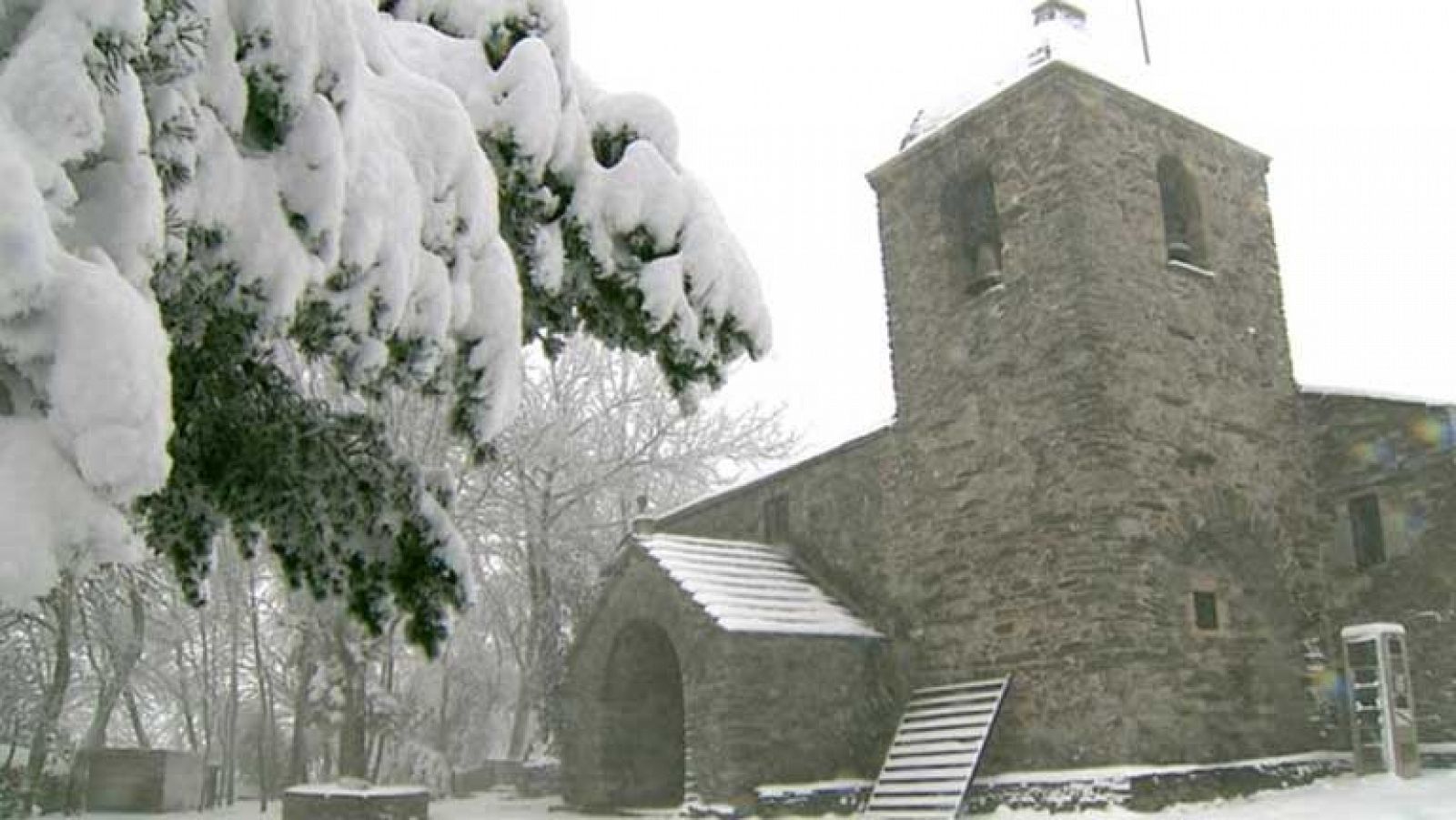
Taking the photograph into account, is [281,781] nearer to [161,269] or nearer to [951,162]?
[951,162]

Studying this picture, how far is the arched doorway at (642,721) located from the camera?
1783cm

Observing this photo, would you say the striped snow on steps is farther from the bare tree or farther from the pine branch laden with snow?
the pine branch laden with snow

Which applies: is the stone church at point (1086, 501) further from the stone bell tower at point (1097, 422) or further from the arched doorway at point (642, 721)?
the arched doorway at point (642, 721)

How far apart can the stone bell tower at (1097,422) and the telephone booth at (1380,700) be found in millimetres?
662

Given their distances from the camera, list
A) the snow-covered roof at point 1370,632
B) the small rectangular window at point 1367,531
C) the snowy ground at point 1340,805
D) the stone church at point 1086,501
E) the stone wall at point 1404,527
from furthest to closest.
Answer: the small rectangular window at point 1367,531
the stone wall at point 1404,527
the snow-covered roof at point 1370,632
the stone church at point 1086,501
the snowy ground at point 1340,805

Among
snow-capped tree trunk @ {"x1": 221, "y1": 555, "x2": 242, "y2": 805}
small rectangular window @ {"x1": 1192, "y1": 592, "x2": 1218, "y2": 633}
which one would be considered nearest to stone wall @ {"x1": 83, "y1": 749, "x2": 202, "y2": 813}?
snow-capped tree trunk @ {"x1": 221, "y1": 555, "x2": 242, "y2": 805}

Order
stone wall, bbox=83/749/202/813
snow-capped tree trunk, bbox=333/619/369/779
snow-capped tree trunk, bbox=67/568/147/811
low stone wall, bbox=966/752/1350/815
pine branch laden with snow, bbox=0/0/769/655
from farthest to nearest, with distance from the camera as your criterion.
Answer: stone wall, bbox=83/749/202/813 < snow-capped tree trunk, bbox=67/568/147/811 < snow-capped tree trunk, bbox=333/619/369/779 < low stone wall, bbox=966/752/1350/815 < pine branch laden with snow, bbox=0/0/769/655

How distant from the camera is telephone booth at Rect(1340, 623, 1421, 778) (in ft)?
44.4

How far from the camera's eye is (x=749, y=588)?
658 inches

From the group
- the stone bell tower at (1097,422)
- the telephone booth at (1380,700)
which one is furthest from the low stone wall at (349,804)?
the telephone booth at (1380,700)

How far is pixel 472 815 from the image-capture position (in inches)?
706

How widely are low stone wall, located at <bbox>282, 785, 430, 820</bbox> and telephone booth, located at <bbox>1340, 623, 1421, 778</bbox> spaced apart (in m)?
11.1

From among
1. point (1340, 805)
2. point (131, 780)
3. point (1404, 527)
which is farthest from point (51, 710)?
point (1404, 527)

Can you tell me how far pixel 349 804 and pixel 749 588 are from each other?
5.57 meters
